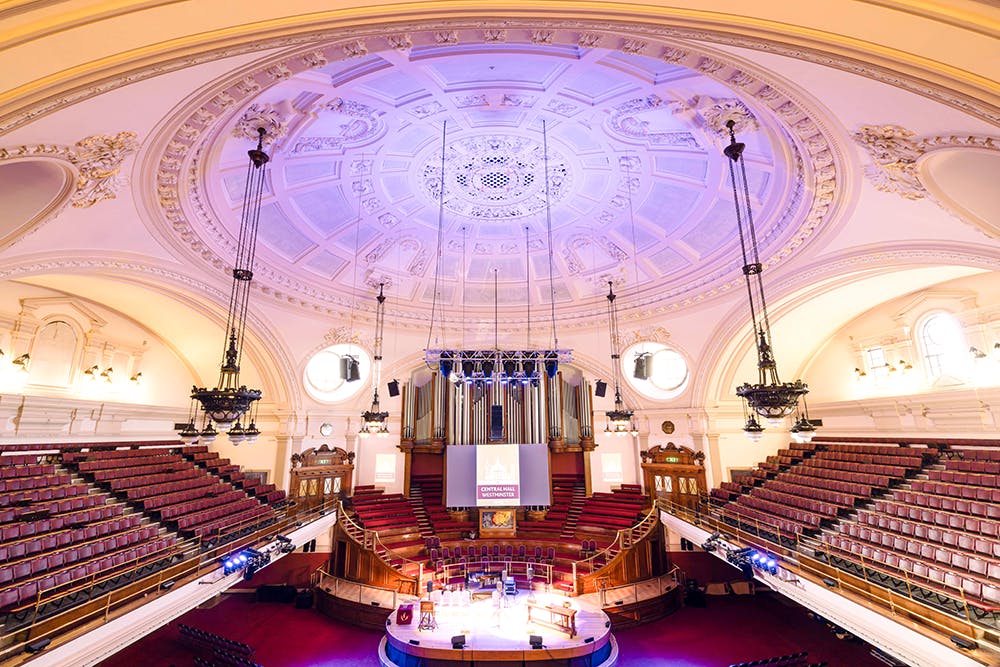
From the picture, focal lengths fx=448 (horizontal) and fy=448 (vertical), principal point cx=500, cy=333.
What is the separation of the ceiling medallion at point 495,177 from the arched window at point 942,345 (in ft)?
35.9

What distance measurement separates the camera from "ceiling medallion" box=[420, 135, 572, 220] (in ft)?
31.4

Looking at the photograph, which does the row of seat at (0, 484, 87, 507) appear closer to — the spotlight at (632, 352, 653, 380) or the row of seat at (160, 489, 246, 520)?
the row of seat at (160, 489, 246, 520)

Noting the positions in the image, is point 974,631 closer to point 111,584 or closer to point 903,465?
point 903,465

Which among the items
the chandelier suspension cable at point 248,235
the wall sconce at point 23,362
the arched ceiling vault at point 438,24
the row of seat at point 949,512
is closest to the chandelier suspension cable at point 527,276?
the chandelier suspension cable at point 248,235

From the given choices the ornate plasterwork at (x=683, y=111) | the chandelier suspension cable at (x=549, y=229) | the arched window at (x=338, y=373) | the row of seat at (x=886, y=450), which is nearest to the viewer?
the ornate plasterwork at (x=683, y=111)

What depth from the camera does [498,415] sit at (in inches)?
647

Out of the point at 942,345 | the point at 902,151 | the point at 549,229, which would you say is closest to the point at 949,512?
the point at 942,345

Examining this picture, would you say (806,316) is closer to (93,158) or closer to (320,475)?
(320,475)

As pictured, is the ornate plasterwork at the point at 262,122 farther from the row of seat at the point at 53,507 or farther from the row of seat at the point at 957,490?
the row of seat at the point at 957,490

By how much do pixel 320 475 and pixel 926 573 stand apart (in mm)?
14847

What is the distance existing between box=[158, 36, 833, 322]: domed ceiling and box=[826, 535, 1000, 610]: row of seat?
6368mm

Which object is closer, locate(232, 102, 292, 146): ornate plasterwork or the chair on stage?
locate(232, 102, 292, 146): ornate plasterwork

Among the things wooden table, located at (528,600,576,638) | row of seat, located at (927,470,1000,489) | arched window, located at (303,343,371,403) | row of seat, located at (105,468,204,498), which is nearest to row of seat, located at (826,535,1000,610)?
row of seat, located at (927,470,1000,489)

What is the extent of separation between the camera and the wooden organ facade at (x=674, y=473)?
14.5 metres
